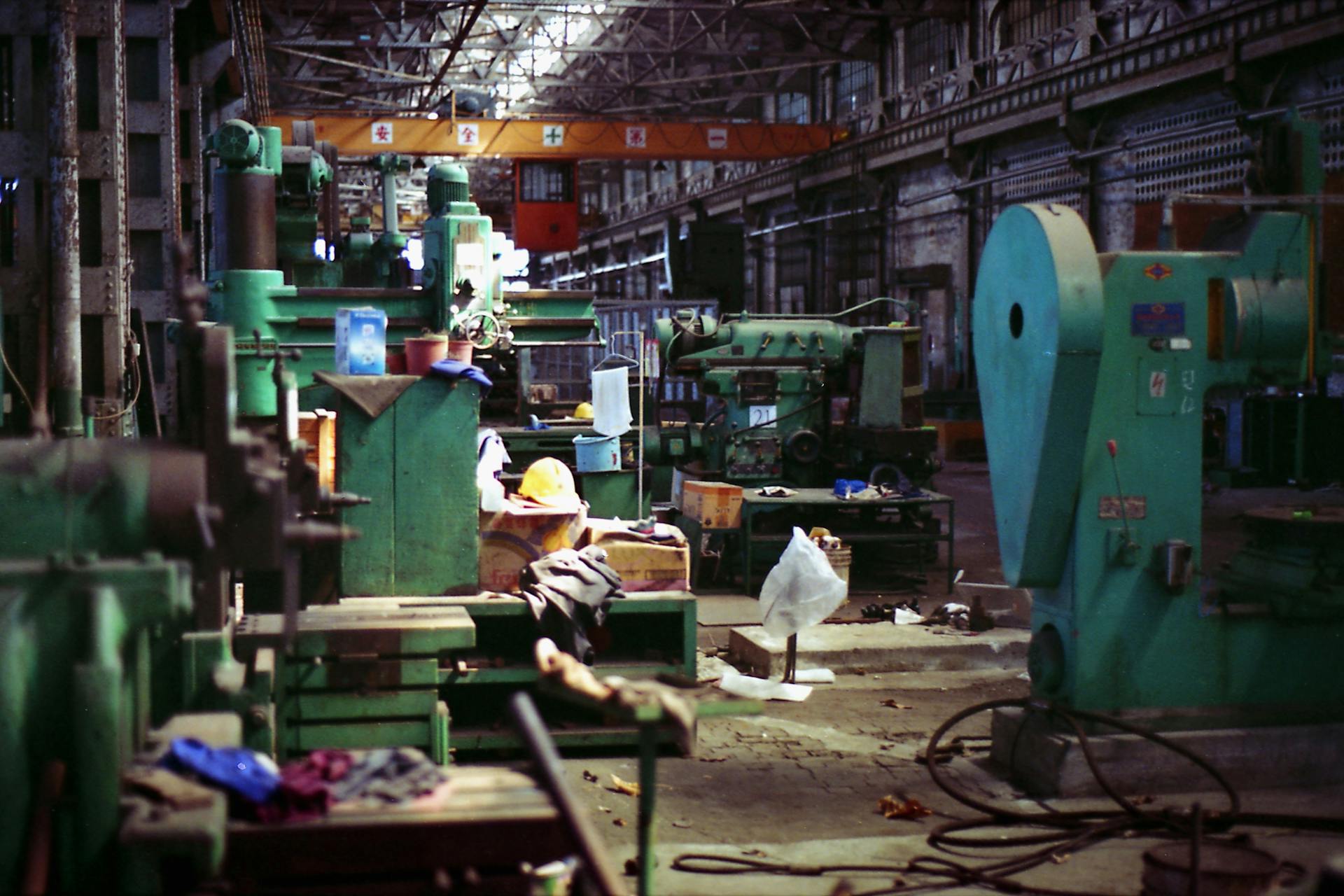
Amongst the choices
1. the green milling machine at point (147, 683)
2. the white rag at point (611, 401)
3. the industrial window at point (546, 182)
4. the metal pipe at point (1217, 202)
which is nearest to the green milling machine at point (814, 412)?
the white rag at point (611, 401)

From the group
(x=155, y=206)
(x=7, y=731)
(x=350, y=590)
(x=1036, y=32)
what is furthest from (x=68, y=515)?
(x=1036, y=32)

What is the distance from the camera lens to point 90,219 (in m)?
6.54

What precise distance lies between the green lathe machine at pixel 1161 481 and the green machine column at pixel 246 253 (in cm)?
393

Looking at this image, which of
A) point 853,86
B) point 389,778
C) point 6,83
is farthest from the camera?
point 853,86

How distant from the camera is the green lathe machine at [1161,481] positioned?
480 centimetres

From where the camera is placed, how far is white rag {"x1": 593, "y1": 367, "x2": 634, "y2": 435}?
6766 millimetres

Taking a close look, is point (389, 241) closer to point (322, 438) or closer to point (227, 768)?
point (322, 438)

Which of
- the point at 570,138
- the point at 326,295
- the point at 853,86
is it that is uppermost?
the point at 853,86

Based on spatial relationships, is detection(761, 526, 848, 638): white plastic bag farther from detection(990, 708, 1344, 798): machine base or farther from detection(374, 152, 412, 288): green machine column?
detection(374, 152, 412, 288): green machine column

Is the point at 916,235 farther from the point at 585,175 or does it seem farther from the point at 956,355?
the point at 585,175

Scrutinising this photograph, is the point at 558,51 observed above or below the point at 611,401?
above

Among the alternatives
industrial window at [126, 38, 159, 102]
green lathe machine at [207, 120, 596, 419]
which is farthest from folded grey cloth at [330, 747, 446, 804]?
industrial window at [126, 38, 159, 102]

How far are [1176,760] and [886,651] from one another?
2.20m

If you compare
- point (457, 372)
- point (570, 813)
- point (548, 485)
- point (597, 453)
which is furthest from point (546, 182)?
point (570, 813)
